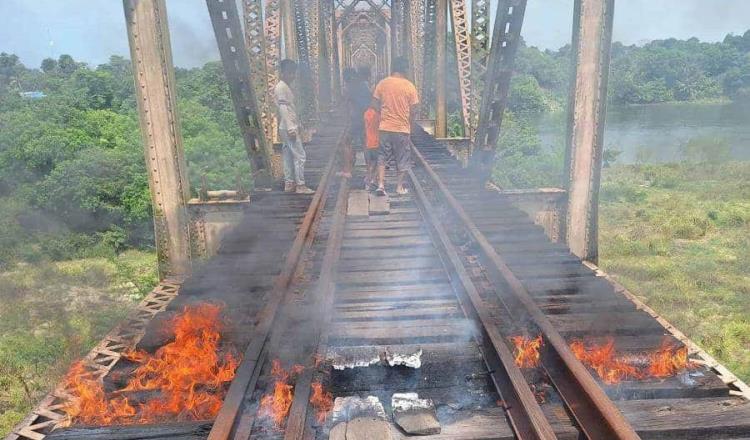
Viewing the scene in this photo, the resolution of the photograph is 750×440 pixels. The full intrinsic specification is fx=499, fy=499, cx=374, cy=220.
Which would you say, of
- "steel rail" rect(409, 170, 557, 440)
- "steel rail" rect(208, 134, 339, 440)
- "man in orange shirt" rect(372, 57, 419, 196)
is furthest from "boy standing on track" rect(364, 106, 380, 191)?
"steel rail" rect(409, 170, 557, 440)

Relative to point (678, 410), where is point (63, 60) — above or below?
above

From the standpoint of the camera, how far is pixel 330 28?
91.7 ft

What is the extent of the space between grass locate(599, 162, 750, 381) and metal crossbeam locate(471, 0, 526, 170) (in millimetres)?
4632

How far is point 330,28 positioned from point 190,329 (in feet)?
87.9

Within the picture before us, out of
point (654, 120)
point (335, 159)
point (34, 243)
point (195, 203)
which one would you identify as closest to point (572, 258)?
point (195, 203)

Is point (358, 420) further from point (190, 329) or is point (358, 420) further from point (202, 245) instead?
point (202, 245)

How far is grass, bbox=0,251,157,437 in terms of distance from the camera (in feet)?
24.0

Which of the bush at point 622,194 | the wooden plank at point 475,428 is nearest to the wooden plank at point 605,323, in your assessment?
the wooden plank at point 475,428

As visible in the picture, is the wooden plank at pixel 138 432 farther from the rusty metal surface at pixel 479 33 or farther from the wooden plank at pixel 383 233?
the rusty metal surface at pixel 479 33

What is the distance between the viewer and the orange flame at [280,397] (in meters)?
2.85

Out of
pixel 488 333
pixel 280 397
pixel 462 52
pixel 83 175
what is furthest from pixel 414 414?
pixel 83 175

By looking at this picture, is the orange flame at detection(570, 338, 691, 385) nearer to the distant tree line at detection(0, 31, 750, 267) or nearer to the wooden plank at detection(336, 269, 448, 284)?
the wooden plank at detection(336, 269, 448, 284)

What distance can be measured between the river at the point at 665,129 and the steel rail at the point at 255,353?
29.8 meters

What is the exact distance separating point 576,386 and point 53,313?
424 inches
